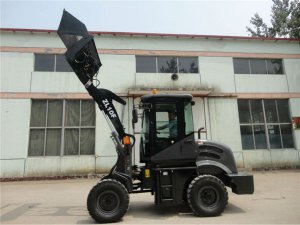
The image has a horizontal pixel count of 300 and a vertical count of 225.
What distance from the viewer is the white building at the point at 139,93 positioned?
Result: 1405 cm

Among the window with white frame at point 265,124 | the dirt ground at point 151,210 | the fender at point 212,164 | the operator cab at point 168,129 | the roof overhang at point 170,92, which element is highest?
the roof overhang at point 170,92

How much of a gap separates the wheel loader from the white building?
26.8 ft

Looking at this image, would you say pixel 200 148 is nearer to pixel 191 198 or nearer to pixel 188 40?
pixel 191 198

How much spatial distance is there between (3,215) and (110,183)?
10.2 feet

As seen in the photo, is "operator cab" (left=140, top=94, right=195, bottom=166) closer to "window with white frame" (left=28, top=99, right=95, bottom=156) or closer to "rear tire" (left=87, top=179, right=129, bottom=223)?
"rear tire" (left=87, top=179, right=129, bottom=223)

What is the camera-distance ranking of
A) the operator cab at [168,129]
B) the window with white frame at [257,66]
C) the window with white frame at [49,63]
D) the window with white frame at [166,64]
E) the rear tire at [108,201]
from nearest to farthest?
the rear tire at [108,201], the operator cab at [168,129], the window with white frame at [49,63], the window with white frame at [166,64], the window with white frame at [257,66]

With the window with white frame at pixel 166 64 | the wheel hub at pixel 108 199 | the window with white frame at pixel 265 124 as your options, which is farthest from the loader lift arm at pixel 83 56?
the window with white frame at pixel 265 124

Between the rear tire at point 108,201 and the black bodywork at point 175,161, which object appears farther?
the black bodywork at point 175,161

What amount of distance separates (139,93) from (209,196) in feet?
30.6

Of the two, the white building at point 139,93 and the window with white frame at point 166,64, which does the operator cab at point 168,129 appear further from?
the window with white frame at point 166,64

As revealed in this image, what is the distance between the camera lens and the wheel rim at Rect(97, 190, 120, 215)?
5.58m

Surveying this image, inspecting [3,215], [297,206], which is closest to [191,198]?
[297,206]

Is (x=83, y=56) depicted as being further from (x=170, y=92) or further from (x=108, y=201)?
(x=170, y=92)

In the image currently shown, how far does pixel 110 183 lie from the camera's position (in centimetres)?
563
